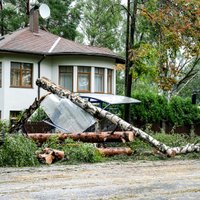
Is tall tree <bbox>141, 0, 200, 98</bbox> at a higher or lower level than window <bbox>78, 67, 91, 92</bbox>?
higher

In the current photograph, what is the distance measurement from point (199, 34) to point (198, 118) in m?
11.0

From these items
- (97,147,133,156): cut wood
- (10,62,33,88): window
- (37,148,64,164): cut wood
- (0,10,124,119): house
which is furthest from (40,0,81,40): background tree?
(37,148,64,164): cut wood

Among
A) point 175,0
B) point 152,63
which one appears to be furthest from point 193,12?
point 152,63

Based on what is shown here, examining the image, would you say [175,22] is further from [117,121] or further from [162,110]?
[162,110]

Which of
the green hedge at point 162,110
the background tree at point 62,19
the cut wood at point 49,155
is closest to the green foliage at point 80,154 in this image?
the cut wood at point 49,155

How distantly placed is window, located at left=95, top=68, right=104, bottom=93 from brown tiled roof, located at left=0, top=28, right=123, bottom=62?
1149 mm

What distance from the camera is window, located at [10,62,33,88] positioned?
27.9 meters

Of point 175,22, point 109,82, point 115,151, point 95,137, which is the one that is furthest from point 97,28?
point 115,151

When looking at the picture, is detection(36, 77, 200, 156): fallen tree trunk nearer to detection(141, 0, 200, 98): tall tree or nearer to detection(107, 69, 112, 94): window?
detection(141, 0, 200, 98): tall tree

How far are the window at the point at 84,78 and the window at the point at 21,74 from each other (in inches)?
115

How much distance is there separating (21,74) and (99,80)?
4.89 metres

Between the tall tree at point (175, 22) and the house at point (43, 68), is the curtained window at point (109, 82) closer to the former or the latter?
the house at point (43, 68)

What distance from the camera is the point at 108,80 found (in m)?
30.6

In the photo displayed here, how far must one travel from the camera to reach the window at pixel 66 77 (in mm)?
28984
